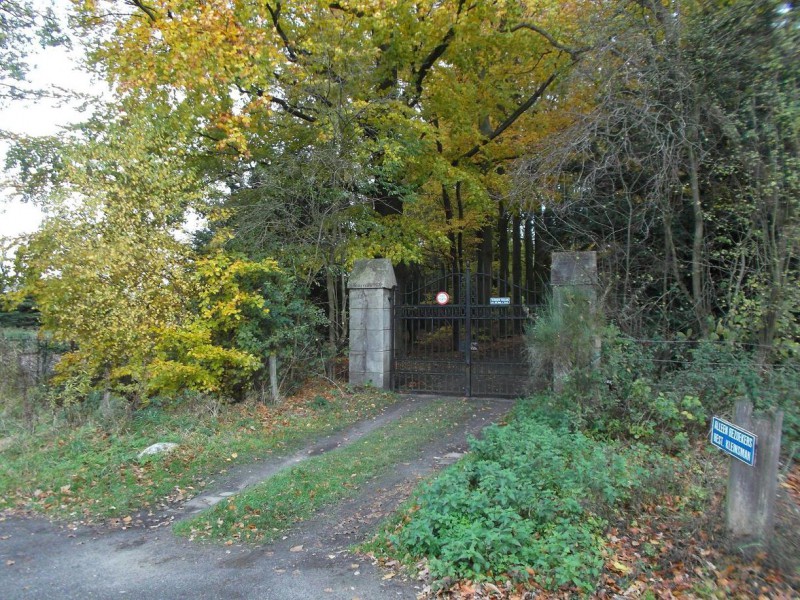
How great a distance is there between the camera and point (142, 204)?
31.8ft

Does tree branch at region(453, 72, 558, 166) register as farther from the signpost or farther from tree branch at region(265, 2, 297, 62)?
the signpost

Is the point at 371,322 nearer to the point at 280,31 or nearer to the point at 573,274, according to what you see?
the point at 573,274

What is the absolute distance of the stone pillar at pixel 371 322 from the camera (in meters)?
12.2

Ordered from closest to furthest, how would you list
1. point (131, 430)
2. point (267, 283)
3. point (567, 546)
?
point (567, 546)
point (131, 430)
point (267, 283)

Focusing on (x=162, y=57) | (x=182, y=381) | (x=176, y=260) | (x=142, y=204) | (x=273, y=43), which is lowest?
(x=182, y=381)

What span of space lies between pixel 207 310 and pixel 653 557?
7871mm

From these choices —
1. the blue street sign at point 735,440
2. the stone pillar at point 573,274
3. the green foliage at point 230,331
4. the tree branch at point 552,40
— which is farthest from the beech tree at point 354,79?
the blue street sign at point 735,440

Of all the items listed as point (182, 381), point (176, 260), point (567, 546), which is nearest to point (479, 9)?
point (176, 260)

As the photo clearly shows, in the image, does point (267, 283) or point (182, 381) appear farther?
point (267, 283)

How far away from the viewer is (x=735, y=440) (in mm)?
4129

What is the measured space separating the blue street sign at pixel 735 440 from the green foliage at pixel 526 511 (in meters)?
1.00

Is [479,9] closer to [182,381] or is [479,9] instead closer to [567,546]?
[182,381]

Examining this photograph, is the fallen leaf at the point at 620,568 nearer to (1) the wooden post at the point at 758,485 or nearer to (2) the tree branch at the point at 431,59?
(1) the wooden post at the point at 758,485

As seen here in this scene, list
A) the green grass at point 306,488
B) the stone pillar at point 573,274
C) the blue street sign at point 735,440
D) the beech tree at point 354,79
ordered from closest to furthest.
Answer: the blue street sign at point 735,440 < the green grass at point 306,488 < the stone pillar at point 573,274 < the beech tree at point 354,79
